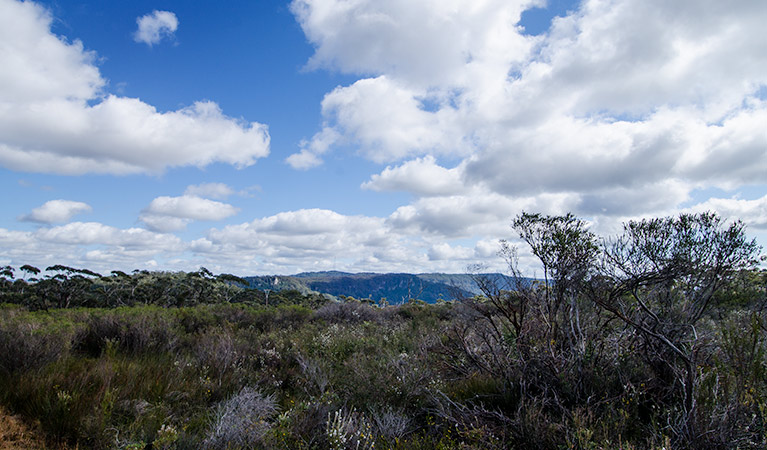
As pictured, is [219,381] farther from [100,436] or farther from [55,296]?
[55,296]

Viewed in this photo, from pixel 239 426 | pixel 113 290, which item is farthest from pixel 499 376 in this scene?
pixel 113 290

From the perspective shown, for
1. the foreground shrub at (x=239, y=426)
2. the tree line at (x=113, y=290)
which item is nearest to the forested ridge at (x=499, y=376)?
the foreground shrub at (x=239, y=426)

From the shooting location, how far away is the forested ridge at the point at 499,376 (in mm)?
4277

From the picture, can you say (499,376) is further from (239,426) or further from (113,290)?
(113,290)

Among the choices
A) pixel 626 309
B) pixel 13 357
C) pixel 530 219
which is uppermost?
pixel 530 219

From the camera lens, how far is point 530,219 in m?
8.86

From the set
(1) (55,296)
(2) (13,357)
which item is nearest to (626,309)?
(2) (13,357)

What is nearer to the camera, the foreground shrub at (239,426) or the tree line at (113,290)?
the foreground shrub at (239,426)

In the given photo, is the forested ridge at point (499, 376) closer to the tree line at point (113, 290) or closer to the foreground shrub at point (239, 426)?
the foreground shrub at point (239, 426)

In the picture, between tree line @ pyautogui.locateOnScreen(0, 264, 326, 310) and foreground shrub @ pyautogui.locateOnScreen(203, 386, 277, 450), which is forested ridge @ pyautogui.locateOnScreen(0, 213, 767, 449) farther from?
tree line @ pyautogui.locateOnScreen(0, 264, 326, 310)

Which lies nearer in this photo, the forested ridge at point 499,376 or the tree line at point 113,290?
the forested ridge at point 499,376

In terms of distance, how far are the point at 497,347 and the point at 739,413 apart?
139 inches

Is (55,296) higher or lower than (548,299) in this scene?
lower

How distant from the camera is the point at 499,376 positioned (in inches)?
249
